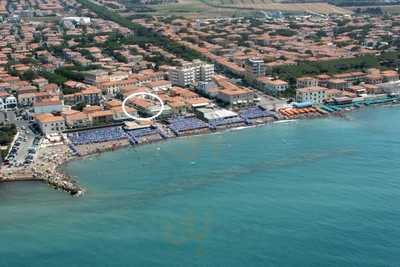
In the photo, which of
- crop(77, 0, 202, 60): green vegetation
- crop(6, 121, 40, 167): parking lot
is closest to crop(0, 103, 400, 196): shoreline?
crop(6, 121, 40, 167): parking lot

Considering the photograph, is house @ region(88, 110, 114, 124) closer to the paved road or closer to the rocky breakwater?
the rocky breakwater

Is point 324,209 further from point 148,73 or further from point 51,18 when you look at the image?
point 51,18

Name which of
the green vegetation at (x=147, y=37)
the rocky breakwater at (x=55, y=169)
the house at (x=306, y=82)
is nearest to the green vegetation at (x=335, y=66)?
the house at (x=306, y=82)

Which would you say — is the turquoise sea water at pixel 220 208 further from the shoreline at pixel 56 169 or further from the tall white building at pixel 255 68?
the tall white building at pixel 255 68

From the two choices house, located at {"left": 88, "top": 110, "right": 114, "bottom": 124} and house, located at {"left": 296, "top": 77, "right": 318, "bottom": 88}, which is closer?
house, located at {"left": 88, "top": 110, "right": 114, "bottom": 124}

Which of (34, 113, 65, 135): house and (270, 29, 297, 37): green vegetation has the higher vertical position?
(34, 113, 65, 135): house
